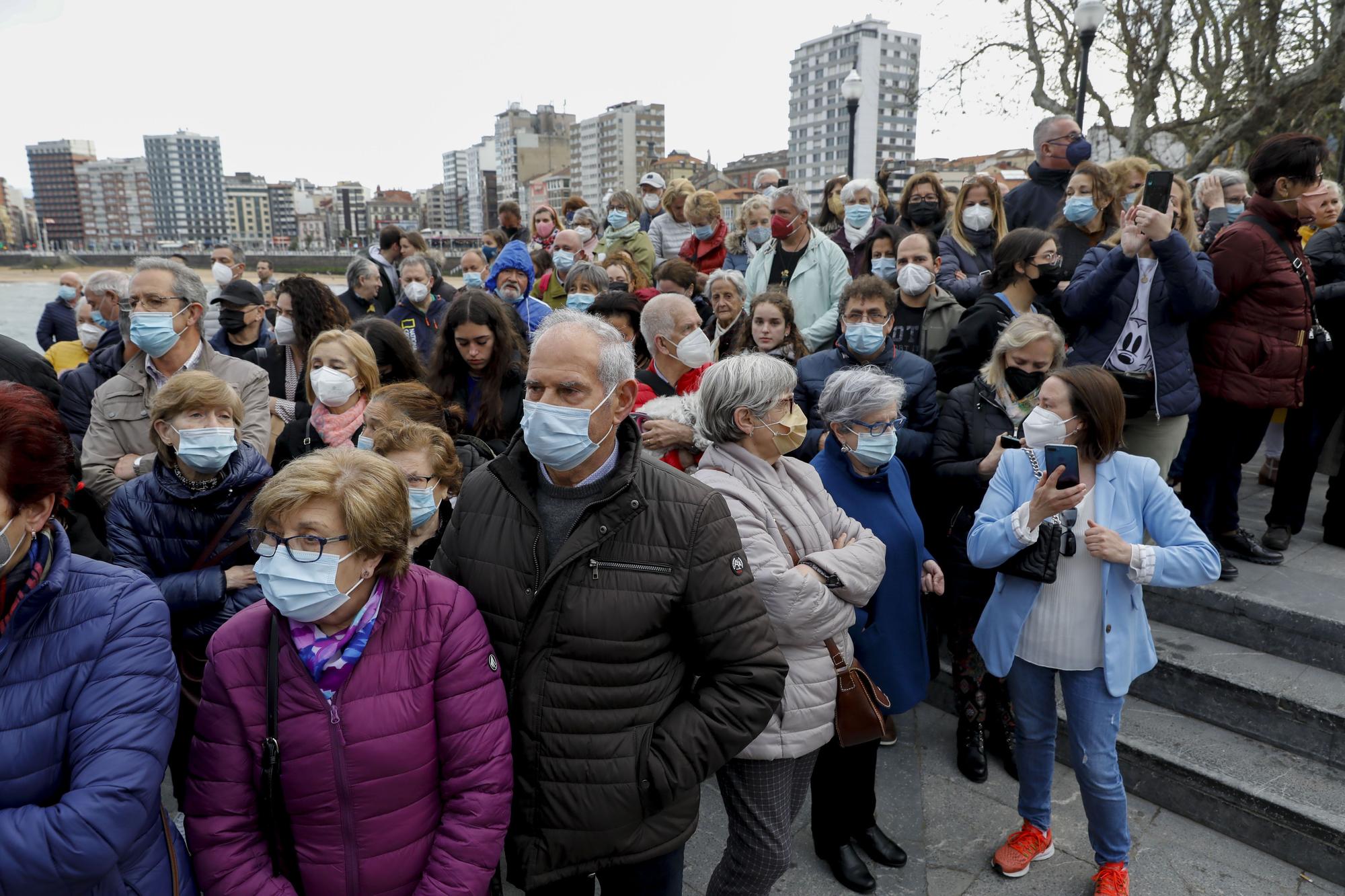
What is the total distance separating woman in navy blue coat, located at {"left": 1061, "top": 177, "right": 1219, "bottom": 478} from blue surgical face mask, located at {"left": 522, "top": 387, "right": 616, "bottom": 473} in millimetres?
2983

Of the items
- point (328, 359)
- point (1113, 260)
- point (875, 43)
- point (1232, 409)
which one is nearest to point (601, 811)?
point (328, 359)

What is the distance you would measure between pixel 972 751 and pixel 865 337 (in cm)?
194

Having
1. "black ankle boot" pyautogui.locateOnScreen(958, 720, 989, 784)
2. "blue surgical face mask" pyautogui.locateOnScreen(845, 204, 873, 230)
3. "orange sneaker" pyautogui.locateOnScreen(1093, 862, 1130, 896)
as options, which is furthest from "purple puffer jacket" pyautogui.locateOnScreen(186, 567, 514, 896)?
"blue surgical face mask" pyautogui.locateOnScreen(845, 204, 873, 230)

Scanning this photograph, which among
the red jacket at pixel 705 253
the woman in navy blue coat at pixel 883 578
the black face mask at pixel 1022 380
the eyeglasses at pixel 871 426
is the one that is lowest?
the woman in navy blue coat at pixel 883 578

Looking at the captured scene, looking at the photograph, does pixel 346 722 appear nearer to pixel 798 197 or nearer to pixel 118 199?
pixel 798 197

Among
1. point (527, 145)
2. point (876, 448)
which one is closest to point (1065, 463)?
point (876, 448)

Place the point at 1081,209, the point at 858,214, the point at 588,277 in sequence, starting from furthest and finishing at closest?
the point at 858,214
the point at 588,277
the point at 1081,209

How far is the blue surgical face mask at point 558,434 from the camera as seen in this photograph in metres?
1.94

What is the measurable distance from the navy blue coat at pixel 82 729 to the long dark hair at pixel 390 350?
2.46 meters

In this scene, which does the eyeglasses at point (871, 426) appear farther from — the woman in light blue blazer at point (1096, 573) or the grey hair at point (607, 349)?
the grey hair at point (607, 349)

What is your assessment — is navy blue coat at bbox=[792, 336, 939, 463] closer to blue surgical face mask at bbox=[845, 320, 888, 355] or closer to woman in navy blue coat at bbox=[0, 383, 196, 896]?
blue surgical face mask at bbox=[845, 320, 888, 355]

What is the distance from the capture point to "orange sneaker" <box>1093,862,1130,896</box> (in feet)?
9.10

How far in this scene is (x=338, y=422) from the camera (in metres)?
3.47

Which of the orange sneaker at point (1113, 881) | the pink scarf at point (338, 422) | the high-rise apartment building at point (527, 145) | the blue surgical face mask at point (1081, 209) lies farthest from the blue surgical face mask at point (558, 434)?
the high-rise apartment building at point (527, 145)
